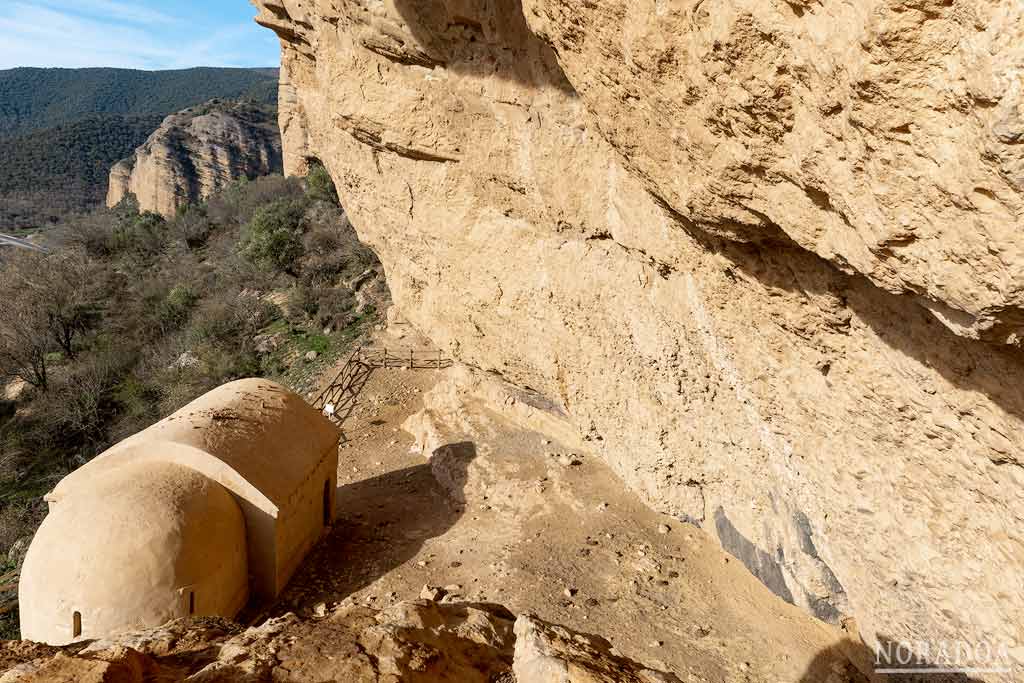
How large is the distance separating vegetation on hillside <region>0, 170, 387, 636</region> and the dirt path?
6.09 m

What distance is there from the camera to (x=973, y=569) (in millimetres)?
3729

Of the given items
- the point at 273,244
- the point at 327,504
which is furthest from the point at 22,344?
the point at 327,504

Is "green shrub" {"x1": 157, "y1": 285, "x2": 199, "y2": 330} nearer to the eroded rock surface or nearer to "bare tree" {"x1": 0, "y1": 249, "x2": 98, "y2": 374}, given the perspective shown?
"bare tree" {"x1": 0, "y1": 249, "x2": 98, "y2": 374}

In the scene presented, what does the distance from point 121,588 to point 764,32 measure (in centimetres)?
614

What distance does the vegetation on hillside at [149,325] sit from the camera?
48.7 feet

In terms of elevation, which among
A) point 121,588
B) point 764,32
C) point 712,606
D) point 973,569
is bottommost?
point 712,606

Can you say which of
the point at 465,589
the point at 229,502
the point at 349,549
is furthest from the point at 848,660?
the point at 229,502

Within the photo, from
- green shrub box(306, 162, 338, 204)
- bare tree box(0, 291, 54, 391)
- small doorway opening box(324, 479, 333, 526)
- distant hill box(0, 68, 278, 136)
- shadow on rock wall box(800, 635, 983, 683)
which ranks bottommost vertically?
bare tree box(0, 291, 54, 391)

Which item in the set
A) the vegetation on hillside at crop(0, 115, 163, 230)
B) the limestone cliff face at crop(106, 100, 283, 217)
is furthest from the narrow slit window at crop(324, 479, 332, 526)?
the vegetation on hillside at crop(0, 115, 163, 230)

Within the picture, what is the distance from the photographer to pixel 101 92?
62344 mm

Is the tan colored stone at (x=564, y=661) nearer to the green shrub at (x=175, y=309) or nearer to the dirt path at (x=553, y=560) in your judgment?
the dirt path at (x=553, y=560)

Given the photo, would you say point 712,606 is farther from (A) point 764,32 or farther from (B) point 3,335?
(B) point 3,335

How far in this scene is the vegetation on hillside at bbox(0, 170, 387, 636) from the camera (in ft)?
48.7

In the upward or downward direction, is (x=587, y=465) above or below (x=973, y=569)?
below
